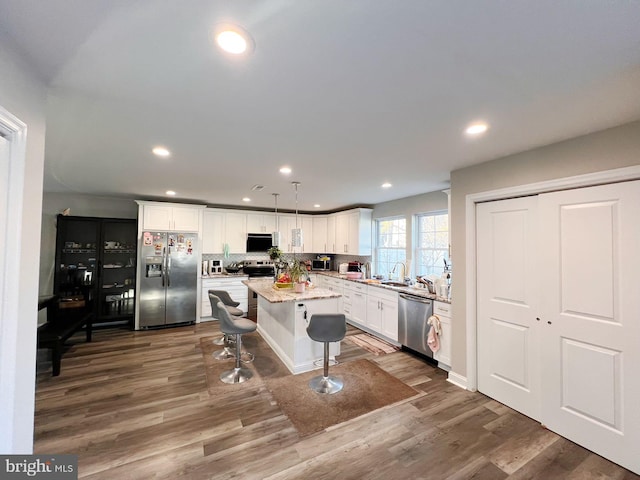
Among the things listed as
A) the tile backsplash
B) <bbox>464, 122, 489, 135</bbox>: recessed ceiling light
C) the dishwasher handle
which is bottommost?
the dishwasher handle

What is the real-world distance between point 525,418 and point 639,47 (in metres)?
2.91

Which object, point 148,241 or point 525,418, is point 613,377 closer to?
point 525,418

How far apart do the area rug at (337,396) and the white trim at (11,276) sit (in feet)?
6.02

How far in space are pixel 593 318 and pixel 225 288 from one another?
17.8ft

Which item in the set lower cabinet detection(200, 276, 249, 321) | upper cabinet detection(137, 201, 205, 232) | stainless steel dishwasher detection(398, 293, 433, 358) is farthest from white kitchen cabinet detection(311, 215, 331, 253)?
stainless steel dishwasher detection(398, 293, 433, 358)

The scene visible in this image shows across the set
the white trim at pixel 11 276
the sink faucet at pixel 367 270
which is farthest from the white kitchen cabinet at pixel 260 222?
the white trim at pixel 11 276

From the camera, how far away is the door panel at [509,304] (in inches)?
96.0

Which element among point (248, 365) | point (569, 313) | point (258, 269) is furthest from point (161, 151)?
point (569, 313)

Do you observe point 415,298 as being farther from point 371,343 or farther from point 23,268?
point 23,268

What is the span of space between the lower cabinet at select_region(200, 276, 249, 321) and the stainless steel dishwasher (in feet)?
10.5

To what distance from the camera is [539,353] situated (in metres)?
2.37

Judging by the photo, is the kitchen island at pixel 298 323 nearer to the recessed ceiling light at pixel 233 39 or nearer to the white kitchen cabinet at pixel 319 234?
the recessed ceiling light at pixel 233 39

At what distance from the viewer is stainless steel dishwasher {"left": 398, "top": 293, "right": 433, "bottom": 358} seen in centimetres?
351

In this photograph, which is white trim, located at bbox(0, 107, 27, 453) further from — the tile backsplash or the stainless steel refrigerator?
the tile backsplash
